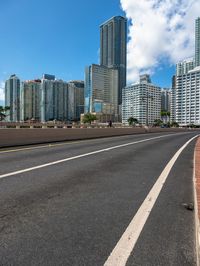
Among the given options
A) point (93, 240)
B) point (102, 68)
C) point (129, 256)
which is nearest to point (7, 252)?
point (93, 240)

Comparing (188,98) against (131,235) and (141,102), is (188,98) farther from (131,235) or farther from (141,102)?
(131,235)

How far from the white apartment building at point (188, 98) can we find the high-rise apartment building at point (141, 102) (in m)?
11.5

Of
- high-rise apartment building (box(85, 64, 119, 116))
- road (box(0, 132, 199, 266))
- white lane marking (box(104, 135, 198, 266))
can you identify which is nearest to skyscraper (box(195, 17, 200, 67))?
high-rise apartment building (box(85, 64, 119, 116))

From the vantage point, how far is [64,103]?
141m

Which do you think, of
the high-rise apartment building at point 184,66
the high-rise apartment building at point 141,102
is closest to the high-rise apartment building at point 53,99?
the high-rise apartment building at point 141,102

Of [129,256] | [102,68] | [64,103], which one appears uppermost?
[102,68]

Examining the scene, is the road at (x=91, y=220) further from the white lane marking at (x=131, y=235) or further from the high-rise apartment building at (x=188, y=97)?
the high-rise apartment building at (x=188, y=97)

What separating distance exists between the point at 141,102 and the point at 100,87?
61.4 metres

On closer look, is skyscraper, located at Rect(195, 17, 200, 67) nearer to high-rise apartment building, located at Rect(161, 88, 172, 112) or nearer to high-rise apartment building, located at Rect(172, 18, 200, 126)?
high-rise apartment building, located at Rect(161, 88, 172, 112)

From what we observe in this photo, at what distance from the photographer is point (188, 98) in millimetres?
132625

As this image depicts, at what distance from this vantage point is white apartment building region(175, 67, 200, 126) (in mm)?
125625

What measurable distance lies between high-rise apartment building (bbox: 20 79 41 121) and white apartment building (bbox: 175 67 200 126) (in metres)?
70.7

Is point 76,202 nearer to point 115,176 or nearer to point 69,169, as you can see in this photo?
point 115,176

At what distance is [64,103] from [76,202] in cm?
13859
